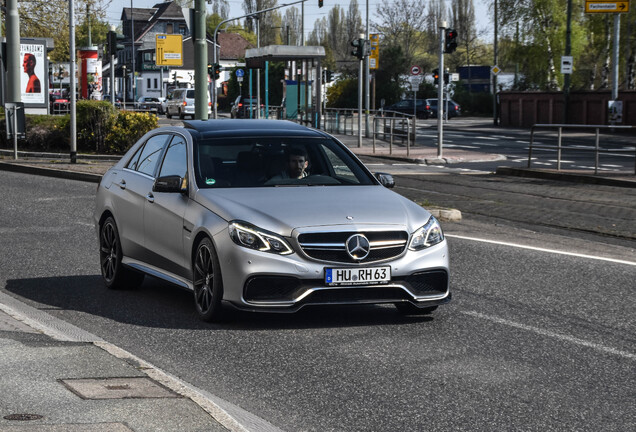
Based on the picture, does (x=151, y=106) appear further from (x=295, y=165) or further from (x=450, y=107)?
(x=295, y=165)

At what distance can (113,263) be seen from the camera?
9.84 metres

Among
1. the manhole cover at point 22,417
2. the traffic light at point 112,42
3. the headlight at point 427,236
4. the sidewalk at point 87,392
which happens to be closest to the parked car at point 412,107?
the traffic light at point 112,42

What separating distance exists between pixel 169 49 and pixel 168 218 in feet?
280

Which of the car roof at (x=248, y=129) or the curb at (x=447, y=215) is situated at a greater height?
the car roof at (x=248, y=129)

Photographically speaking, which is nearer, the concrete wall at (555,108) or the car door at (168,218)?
the car door at (168,218)

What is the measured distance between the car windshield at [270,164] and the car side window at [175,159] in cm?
15

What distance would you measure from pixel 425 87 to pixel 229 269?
3118 inches

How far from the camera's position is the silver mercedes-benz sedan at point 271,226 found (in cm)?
758

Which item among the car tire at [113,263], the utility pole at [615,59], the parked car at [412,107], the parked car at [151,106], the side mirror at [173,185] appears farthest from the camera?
the parked car at [151,106]

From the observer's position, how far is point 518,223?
16125 mm

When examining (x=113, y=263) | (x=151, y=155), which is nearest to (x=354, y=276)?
(x=151, y=155)

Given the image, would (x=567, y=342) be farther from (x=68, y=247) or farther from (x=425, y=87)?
(x=425, y=87)

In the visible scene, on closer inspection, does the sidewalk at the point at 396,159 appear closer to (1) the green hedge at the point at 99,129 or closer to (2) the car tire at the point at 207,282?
(1) the green hedge at the point at 99,129

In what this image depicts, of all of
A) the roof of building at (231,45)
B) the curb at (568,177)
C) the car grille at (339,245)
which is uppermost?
the roof of building at (231,45)
